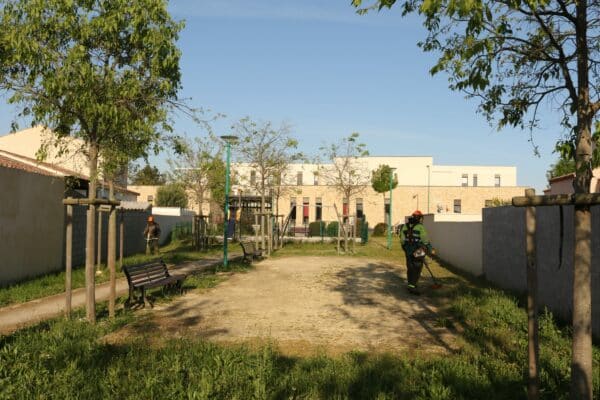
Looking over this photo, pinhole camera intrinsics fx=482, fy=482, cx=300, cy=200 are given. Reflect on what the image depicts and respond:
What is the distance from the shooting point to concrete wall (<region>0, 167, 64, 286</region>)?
36.5 ft

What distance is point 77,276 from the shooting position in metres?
12.4

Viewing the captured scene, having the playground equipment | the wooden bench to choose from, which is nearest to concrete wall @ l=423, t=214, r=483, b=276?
the wooden bench

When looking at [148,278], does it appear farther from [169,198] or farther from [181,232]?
[169,198]

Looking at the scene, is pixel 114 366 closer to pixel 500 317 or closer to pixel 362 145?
pixel 500 317

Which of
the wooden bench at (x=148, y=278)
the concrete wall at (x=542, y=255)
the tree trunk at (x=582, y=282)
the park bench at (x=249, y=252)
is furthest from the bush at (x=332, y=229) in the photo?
the tree trunk at (x=582, y=282)

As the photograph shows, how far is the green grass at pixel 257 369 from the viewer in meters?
4.45

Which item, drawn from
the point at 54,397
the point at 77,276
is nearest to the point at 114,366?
the point at 54,397

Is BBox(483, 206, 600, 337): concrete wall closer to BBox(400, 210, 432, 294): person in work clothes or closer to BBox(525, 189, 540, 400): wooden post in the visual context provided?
BBox(525, 189, 540, 400): wooden post

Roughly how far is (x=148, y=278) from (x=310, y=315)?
3.29 metres

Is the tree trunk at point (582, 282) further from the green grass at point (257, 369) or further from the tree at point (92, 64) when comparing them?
the tree at point (92, 64)

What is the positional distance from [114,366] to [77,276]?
816 cm

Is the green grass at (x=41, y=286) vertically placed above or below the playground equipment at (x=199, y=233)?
below

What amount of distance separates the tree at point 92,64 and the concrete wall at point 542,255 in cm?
766

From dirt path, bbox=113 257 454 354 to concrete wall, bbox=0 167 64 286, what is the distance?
4.61 m
